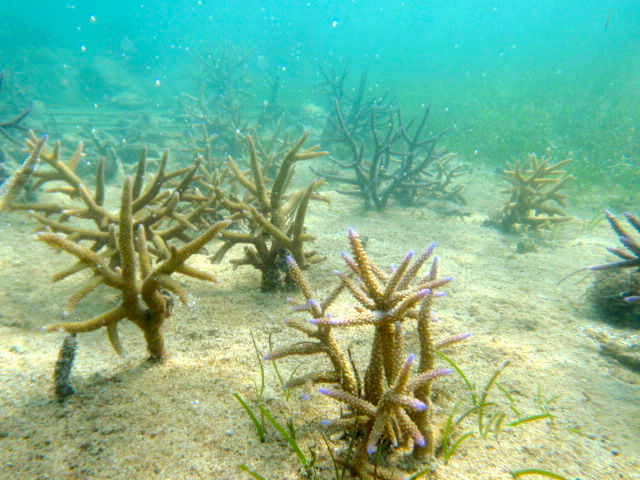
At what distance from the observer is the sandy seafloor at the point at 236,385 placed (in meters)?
1.47

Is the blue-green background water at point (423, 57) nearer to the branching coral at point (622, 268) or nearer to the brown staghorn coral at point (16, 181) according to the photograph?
the branching coral at point (622, 268)

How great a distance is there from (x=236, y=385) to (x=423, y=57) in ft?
178

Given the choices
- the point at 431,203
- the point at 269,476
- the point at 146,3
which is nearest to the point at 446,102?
the point at 431,203

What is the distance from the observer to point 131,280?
1.81m

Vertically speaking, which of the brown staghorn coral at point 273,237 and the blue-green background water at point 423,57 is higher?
the blue-green background water at point 423,57

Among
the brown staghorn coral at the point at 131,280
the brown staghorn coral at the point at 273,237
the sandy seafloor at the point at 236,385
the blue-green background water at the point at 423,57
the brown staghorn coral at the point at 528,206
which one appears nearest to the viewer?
the sandy seafloor at the point at 236,385

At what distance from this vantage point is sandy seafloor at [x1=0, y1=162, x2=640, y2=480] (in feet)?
4.83

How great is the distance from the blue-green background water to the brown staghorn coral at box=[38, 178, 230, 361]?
11.5 m

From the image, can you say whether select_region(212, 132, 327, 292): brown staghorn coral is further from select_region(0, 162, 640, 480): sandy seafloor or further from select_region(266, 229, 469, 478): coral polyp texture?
select_region(266, 229, 469, 478): coral polyp texture

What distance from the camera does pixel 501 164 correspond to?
11.1 meters

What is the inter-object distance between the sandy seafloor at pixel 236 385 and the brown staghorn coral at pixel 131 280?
30 centimetres

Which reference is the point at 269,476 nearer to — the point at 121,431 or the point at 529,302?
the point at 121,431

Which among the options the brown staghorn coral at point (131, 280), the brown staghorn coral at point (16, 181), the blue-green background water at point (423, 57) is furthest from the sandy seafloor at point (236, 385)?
the blue-green background water at point (423, 57)

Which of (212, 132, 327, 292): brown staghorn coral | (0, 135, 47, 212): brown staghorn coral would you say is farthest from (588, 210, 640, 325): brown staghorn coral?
(0, 135, 47, 212): brown staghorn coral
